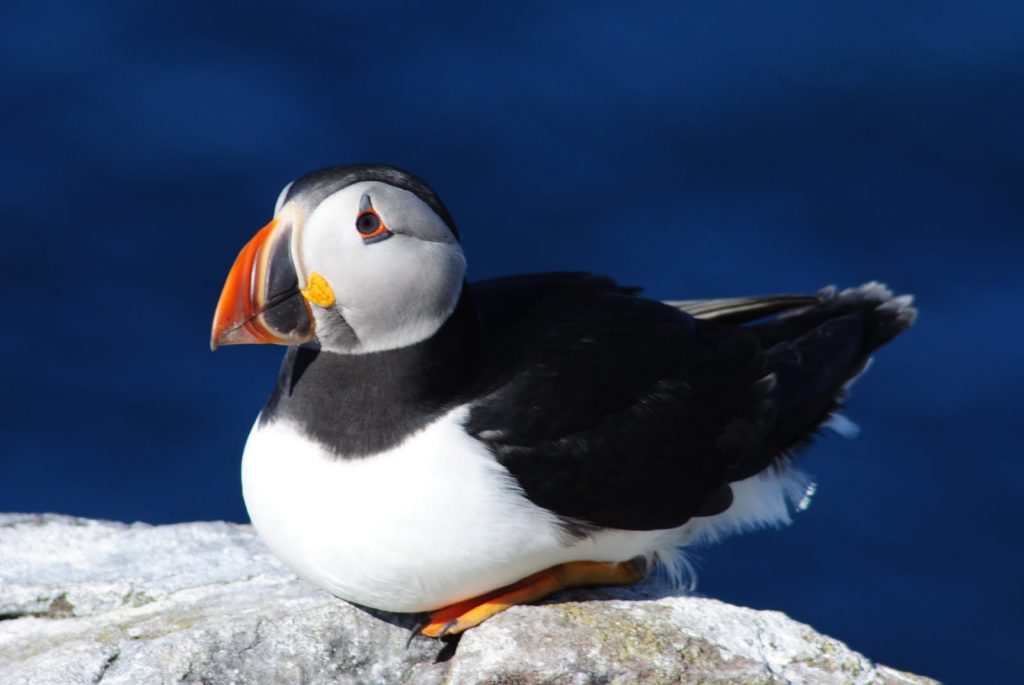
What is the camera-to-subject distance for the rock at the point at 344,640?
479 cm

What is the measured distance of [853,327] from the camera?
243 inches

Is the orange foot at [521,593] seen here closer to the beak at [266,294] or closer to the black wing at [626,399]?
the black wing at [626,399]

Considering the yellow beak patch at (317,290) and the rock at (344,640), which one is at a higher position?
the yellow beak patch at (317,290)

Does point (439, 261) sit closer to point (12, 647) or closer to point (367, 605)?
point (367, 605)

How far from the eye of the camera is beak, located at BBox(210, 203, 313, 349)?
4516 millimetres

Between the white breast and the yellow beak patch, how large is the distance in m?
0.47

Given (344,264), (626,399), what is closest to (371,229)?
(344,264)

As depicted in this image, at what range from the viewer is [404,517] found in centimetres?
467

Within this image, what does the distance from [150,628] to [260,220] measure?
525 cm

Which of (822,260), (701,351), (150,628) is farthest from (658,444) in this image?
(822,260)

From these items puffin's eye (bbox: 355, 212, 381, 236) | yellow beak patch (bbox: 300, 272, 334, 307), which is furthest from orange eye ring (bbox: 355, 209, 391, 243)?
yellow beak patch (bbox: 300, 272, 334, 307)

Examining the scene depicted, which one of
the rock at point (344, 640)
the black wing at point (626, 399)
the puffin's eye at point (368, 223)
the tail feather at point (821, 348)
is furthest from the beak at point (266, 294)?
the tail feather at point (821, 348)

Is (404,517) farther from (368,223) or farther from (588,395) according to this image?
(368,223)

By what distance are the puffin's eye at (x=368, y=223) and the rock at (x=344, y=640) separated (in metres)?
1.27
